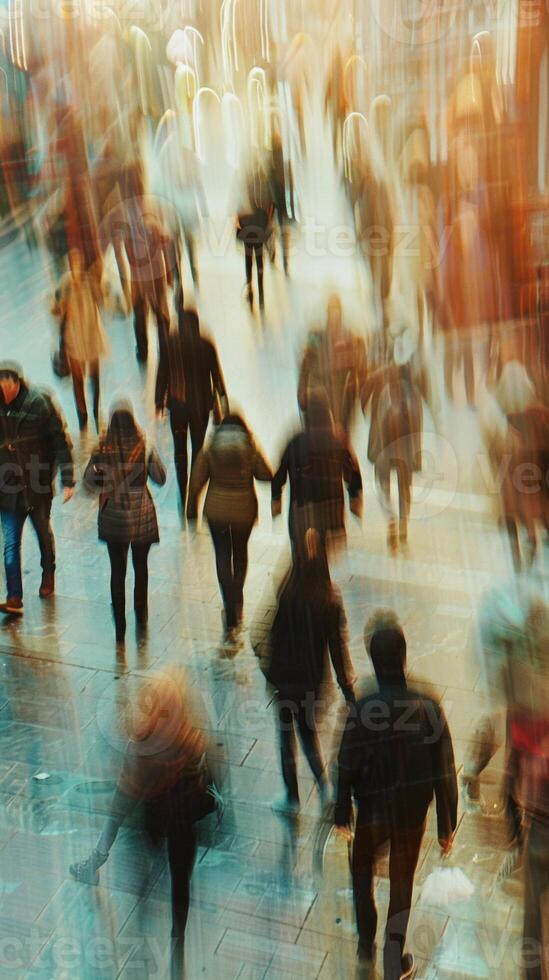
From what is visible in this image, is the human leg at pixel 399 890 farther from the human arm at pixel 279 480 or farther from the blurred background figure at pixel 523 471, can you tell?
the blurred background figure at pixel 523 471

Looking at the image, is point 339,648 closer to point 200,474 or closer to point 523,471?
point 200,474

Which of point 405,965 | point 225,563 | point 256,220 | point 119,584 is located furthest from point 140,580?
point 256,220

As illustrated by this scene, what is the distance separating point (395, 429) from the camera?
5336mm

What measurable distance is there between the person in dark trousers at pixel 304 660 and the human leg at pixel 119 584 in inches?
35.3

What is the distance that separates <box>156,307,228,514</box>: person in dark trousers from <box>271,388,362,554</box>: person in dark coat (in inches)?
24.9

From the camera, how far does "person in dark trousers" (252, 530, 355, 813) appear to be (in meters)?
3.81

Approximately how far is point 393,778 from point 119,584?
1.87 m

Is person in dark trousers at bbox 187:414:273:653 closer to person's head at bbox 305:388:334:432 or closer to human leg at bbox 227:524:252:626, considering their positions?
human leg at bbox 227:524:252:626

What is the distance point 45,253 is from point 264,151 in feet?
5.54

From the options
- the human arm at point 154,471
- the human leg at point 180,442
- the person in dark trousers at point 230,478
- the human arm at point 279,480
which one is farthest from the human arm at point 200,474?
the human leg at point 180,442

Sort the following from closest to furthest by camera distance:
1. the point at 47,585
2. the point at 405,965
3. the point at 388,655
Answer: the point at 388,655 < the point at 405,965 < the point at 47,585

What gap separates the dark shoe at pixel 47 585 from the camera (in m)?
5.11

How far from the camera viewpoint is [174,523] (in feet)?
17.9

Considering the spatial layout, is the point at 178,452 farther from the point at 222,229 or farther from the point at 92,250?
the point at 222,229
